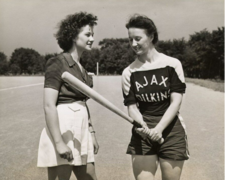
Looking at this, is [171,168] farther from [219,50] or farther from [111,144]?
[219,50]

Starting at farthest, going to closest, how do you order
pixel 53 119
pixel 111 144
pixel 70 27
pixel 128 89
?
pixel 111 144 < pixel 128 89 < pixel 70 27 < pixel 53 119

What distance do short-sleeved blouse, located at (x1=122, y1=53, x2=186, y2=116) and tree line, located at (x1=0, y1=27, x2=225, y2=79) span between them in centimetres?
3004

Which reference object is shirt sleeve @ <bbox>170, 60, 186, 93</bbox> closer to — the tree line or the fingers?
the fingers

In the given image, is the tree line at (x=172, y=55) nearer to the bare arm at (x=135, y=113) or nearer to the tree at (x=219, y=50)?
the tree at (x=219, y=50)

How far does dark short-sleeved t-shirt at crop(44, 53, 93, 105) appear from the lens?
2342mm

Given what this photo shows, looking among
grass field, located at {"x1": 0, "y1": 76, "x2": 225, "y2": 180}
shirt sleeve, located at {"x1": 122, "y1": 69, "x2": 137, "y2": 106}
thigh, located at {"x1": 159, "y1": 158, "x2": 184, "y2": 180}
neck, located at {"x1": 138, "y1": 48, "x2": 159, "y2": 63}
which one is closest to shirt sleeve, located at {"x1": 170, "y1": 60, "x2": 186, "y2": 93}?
neck, located at {"x1": 138, "y1": 48, "x2": 159, "y2": 63}

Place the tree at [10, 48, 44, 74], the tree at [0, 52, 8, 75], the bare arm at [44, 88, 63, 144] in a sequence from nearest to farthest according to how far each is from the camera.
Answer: the bare arm at [44, 88, 63, 144]
the tree at [0, 52, 8, 75]
the tree at [10, 48, 44, 74]

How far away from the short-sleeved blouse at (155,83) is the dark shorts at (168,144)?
0.10 metres

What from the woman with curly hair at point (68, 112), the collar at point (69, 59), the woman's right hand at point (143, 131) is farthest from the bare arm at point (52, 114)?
the woman's right hand at point (143, 131)

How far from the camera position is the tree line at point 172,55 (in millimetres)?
33125

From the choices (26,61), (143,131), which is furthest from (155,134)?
(26,61)

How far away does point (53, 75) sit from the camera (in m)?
2.34

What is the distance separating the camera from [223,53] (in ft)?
102

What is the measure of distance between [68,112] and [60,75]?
0.92 feet
